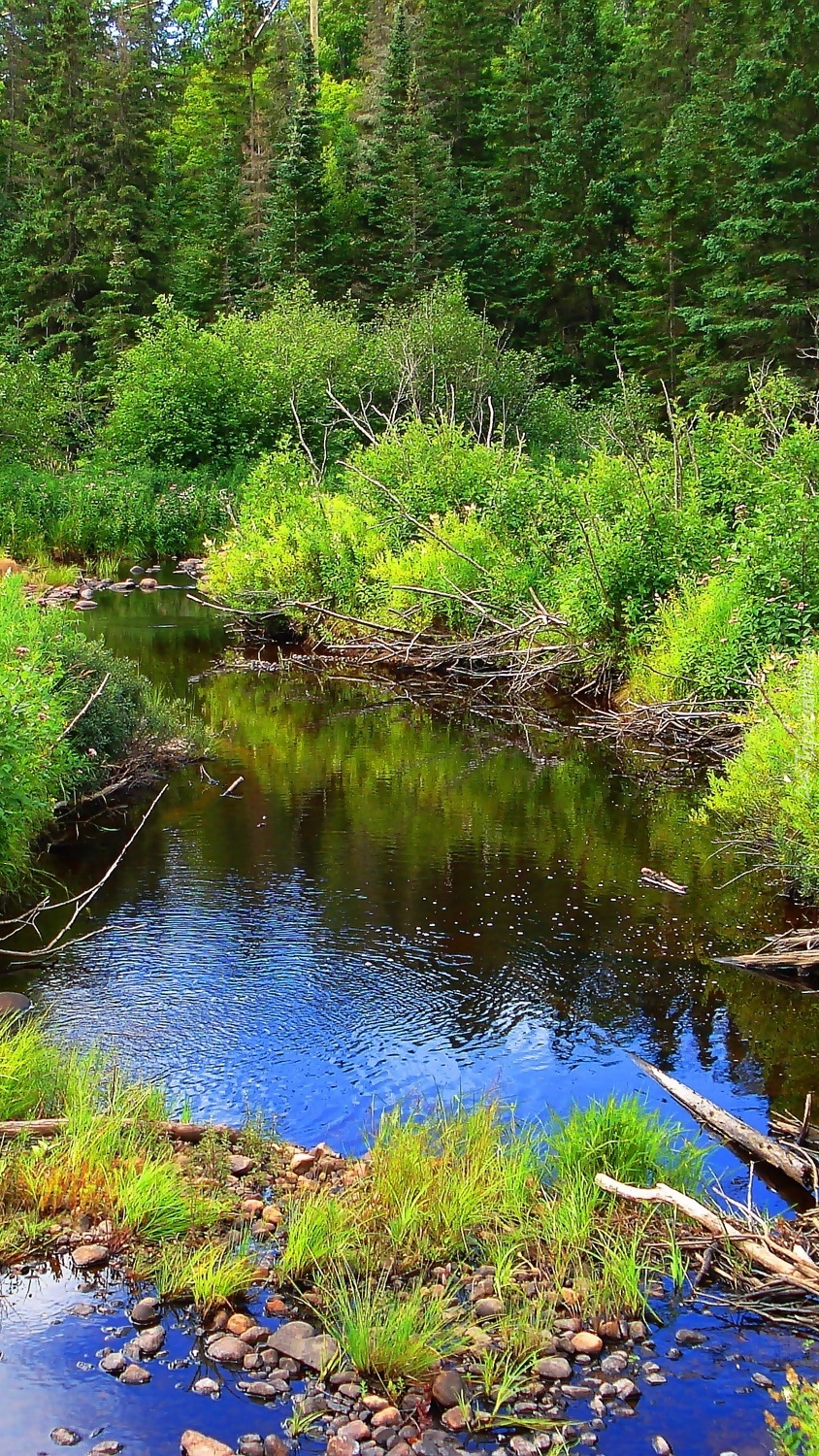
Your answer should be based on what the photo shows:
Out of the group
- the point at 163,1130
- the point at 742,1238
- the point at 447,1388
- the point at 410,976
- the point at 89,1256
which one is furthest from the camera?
the point at 410,976

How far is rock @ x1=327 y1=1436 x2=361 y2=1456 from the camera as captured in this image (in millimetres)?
4371

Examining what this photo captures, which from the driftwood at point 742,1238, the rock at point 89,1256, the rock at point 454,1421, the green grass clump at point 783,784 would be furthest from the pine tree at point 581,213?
the rock at point 454,1421

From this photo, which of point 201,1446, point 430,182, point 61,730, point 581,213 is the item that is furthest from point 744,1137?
point 430,182

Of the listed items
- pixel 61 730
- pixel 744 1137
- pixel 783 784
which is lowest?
pixel 744 1137

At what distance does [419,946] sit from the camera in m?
9.66

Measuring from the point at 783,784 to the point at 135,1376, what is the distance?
668 cm

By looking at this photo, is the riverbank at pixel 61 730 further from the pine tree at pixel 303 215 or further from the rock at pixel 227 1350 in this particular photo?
the pine tree at pixel 303 215

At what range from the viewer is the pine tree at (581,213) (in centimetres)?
5388

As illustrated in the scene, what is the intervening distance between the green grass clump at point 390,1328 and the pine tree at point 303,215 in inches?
2105

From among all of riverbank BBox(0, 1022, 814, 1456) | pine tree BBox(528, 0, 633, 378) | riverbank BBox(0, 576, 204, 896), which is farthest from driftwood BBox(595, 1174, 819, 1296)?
pine tree BBox(528, 0, 633, 378)

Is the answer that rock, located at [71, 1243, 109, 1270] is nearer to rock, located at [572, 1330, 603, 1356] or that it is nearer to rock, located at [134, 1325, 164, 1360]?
rock, located at [134, 1325, 164, 1360]

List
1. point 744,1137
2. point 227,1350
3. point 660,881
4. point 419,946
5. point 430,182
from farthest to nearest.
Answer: point 430,182 → point 660,881 → point 419,946 → point 744,1137 → point 227,1350

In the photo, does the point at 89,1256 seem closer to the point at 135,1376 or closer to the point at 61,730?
the point at 135,1376

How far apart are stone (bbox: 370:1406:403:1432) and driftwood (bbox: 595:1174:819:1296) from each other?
4.87 ft
